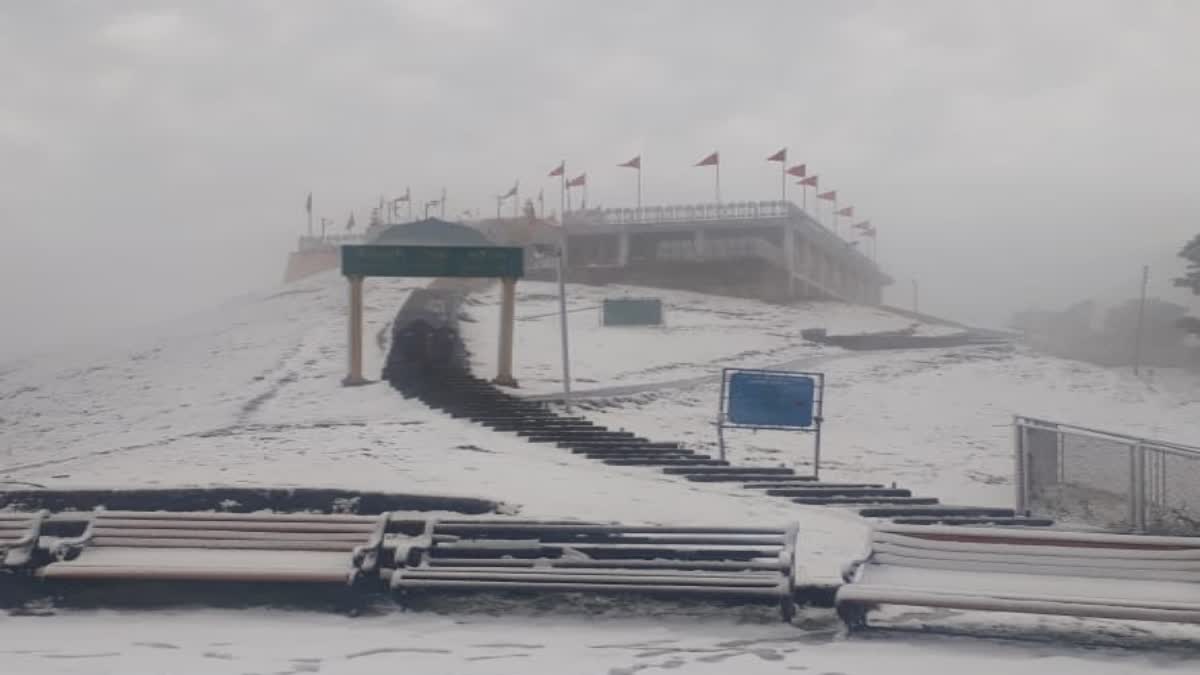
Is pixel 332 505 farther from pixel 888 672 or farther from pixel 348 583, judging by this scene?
pixel 888 672

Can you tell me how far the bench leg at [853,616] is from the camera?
736 cm

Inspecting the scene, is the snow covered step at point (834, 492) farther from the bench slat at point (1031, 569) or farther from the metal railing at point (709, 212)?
the metal railing at point (709, 212)

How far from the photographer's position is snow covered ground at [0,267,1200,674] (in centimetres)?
697

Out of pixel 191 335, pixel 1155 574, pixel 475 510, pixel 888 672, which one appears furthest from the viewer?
pixel 191 335

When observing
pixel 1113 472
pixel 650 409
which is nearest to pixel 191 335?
pixel 650 409

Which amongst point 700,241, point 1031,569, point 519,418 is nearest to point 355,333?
point 519,418

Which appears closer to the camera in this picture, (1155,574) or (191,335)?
(1155,574)

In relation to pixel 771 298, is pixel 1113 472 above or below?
below

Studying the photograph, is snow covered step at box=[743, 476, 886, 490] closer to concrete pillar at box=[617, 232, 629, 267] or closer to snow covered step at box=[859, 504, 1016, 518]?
snow covered step at box=[859, 504, 1016, 518]

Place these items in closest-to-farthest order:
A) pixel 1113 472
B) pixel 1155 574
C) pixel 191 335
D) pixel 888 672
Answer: pixel 888 672 → pixel 1155 574 → pixel 1113 472 → pixel 191 335

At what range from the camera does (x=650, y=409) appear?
23125mm

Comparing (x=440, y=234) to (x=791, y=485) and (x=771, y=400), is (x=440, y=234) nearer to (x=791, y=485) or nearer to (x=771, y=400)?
(x=771, y=400)

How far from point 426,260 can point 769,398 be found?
9971 millimetres

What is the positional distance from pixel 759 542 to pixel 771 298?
49.7 meters
